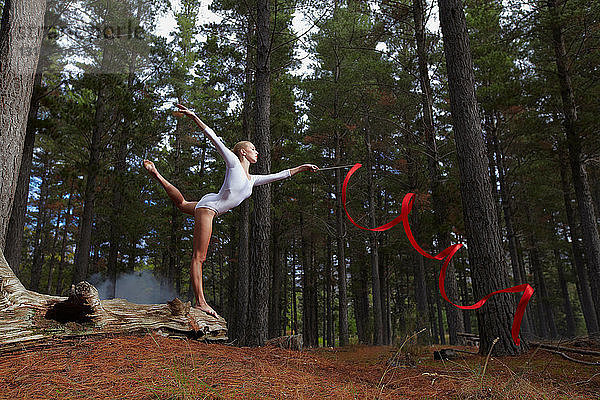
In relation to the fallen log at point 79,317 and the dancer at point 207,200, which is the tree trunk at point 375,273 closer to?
the fallen log at point 79,317

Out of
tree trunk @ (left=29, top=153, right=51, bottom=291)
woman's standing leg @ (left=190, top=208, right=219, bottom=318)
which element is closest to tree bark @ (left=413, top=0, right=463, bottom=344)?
woman's standing leg @ (left=190, top=208, right=219, bottom=318)

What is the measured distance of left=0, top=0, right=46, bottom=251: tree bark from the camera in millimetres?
4949

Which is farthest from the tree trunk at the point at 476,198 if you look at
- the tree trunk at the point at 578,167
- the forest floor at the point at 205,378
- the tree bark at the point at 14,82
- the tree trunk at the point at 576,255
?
the tree trunk at the point at 576,255

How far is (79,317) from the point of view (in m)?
4.22

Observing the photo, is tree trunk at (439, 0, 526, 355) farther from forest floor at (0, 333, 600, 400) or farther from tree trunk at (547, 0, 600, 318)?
tree trunk at (547, 0, 600, 318)

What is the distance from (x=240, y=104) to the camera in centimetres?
1476

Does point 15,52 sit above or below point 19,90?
above

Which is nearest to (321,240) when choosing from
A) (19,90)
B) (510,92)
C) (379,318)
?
(379,318)

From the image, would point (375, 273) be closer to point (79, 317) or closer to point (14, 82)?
point (79, 317)

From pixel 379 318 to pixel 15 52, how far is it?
14.9m

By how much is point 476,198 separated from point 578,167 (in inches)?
263

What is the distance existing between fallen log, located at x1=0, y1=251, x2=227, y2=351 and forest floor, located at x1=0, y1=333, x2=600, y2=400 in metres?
0.14

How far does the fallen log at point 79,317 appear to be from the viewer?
3812mm

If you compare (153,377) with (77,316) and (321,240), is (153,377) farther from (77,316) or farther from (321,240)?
(321,240)
